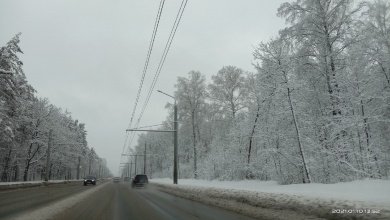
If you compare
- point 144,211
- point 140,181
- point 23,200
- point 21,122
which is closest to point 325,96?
point 144,211

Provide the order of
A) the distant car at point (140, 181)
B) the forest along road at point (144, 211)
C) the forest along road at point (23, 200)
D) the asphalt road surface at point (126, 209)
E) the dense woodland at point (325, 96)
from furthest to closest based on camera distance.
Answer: the distant car at point (140, 181)
the dense woodland at point (325, 96)
the forest along road at point (23, 200)
the asphalt road surface at point (126, 209)
the forest along road at point (144, 211)

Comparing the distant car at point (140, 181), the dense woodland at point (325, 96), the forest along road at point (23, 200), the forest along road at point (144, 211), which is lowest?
the forest along road at point (144, 211)

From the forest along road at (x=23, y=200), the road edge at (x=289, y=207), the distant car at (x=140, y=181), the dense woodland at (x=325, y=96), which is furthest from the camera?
the distant car at (x=140, y=181)

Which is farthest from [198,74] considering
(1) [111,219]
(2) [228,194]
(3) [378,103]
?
(1) [111,219]

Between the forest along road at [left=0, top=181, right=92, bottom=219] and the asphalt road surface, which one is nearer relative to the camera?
the asphalt road surface

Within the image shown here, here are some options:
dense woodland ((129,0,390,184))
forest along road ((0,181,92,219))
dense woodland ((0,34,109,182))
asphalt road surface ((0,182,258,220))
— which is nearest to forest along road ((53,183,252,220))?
asphalt road surface ((0,182,258,220))

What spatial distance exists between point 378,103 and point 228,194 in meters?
13.5

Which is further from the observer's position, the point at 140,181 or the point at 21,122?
the point at 21,122

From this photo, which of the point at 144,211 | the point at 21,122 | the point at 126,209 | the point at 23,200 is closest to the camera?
the point at 144,211

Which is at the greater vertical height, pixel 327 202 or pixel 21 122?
pixel 21 122

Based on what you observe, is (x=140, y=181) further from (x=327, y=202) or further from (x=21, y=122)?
(x=327, y=202)

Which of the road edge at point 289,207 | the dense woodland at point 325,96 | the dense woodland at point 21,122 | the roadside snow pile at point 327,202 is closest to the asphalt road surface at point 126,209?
the road edge at point 289,207

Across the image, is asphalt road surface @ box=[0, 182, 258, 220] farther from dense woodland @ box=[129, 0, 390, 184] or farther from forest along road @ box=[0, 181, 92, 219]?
dense woodland @ box=[129, 0, 390, 184]

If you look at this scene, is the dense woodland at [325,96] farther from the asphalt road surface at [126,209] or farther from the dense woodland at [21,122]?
the dense woodland at [21,122]
